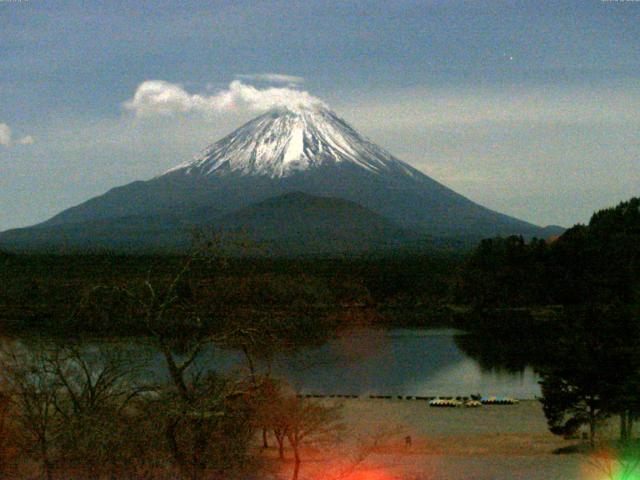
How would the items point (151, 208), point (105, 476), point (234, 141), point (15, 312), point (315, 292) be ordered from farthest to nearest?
point (234, 141) → point (151, 208) → point (315, 292) → point (15, 312) → point (105, 476)

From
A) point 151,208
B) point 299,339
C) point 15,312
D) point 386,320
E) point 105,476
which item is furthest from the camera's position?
point 151,208

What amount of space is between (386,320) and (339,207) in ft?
266

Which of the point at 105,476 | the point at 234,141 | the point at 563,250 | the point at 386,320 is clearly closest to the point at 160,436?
the point at 105,476

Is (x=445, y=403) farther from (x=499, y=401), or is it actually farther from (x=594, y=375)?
(x=594, y=375)

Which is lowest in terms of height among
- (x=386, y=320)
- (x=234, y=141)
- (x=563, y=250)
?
(x=386, y=320)

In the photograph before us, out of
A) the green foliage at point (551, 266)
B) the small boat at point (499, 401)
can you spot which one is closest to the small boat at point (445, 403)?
the small boat at point (499, 401)

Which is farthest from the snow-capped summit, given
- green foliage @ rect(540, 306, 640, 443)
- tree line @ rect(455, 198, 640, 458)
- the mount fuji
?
green foliage @ rect(540, 306, 640, 443)

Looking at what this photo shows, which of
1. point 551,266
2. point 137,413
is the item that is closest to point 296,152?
point 551,266

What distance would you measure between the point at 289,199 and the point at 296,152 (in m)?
23.8

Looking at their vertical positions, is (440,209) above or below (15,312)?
above

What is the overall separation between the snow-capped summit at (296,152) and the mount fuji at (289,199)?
0.51 feet

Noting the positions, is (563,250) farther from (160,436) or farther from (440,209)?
(440,209)

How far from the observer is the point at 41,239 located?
11231cm

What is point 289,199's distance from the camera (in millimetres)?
124812
